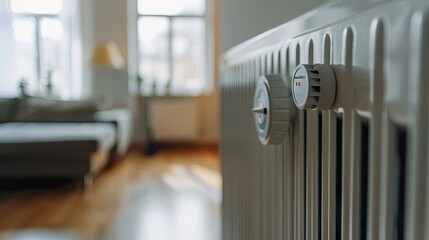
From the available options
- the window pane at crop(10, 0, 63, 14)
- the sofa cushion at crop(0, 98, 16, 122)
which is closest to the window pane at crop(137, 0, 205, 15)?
the window pane at crop(10, 0, 63, 14)

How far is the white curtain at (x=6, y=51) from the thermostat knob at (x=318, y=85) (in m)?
5.22

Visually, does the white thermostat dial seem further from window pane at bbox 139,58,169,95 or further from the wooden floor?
window pane at bbox 139,58,169,95

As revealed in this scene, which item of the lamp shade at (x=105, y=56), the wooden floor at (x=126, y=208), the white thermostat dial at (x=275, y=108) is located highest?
the lamp shade at (x=105, y=56)

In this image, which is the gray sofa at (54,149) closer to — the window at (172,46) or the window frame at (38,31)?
the window frame at (38,31)

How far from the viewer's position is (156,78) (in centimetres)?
545

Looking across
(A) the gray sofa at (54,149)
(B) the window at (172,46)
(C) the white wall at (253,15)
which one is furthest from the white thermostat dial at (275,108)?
(B) the window at (172,46)

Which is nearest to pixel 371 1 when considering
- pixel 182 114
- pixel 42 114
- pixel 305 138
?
pixel 305 138

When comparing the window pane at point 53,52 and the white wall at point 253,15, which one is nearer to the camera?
the white wall at point 253,15

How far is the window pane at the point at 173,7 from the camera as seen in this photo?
541 cm

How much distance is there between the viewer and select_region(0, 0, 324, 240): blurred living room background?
229cm

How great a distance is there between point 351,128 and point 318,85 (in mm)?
58

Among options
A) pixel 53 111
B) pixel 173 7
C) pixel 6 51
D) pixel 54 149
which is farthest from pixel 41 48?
pixel 54 149

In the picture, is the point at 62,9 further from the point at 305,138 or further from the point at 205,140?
Answer: the point at 305,138

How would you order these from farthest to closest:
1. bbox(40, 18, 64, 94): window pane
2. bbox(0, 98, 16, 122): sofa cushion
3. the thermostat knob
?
bbox(40, 18, 64, 94): window pane, bbox(0, 98, 16, 122): sofa cushion, the thermostat knob
